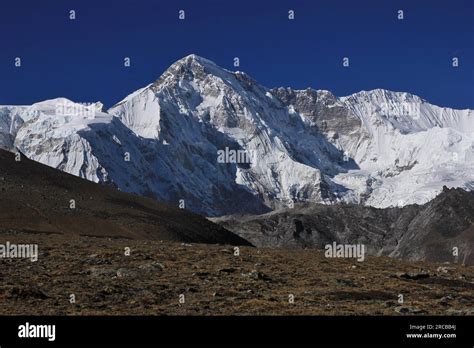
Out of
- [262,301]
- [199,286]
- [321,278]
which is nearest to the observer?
[262,301]

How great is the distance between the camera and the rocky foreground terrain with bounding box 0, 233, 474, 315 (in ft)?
127

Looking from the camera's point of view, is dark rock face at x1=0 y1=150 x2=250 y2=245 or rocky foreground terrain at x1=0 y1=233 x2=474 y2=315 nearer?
rocky foreground terrain at x1=0 y1=233 x2=474 y2=315

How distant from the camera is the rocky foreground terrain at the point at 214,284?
127 feet

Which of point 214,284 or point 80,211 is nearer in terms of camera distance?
point 214,284

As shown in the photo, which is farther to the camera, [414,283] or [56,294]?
[414,283]

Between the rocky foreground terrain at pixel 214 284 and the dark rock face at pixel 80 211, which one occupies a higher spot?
the dark rock face at pixel 80 211

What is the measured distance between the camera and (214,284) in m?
46.6

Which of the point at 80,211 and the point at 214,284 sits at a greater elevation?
the point at 80,211

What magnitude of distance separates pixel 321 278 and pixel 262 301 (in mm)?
11737

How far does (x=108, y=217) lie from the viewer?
10800cm

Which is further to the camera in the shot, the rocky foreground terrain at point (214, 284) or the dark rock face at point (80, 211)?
the dark rock face at point (80, 211)

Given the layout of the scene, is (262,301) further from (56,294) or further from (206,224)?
(206,224)

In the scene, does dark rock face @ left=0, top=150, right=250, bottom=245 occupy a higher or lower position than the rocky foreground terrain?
higher
